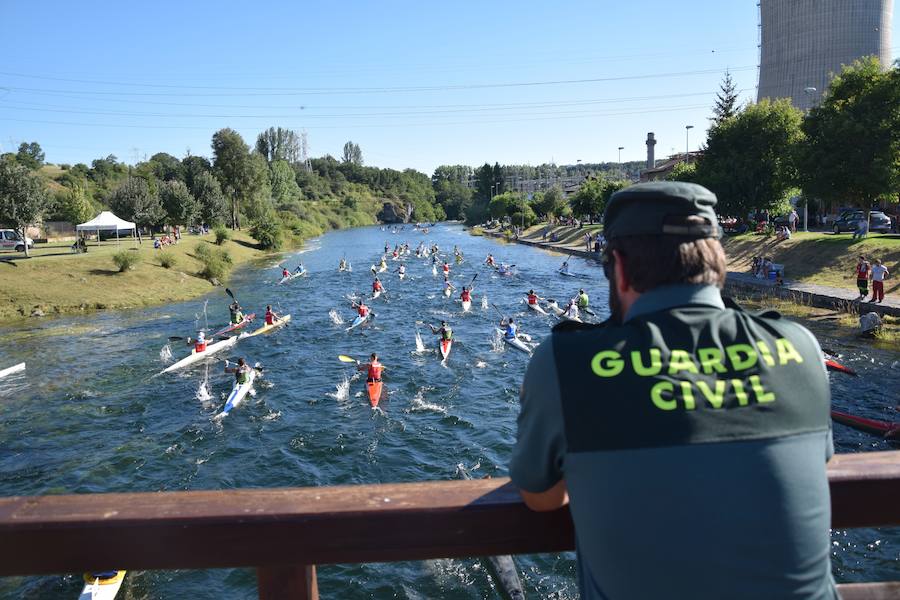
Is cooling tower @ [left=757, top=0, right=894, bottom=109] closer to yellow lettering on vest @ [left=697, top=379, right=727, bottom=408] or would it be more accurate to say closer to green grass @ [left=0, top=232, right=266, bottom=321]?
green grass @ [left=0, top=232, right=266, bottom=321]

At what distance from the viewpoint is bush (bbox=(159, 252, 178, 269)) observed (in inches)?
1855

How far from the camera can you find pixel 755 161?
149 feet

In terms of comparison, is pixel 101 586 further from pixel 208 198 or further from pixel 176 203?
pixel 208 198

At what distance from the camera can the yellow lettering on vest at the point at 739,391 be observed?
172 centimetres

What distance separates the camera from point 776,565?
1.66 meters

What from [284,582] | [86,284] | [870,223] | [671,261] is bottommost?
[86,284]

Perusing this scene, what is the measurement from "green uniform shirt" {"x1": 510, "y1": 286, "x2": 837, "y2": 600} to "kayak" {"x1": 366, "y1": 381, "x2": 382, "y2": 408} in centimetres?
1861

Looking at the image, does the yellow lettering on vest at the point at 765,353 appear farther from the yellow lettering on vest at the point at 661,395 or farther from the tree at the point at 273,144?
the tree at the point at 273,144

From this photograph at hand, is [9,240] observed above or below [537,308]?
above

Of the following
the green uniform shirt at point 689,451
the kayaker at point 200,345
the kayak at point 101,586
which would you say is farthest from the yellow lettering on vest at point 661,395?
the kayaker at point 200,345

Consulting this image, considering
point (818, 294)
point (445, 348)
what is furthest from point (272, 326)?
point (818, 294)

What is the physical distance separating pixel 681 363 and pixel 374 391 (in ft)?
62.5

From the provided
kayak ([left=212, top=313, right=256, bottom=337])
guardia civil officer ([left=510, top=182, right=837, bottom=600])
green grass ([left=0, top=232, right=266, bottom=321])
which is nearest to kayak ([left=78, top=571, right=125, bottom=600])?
guardia civil officer ([left=510, top=182, right=837, bottom=600])

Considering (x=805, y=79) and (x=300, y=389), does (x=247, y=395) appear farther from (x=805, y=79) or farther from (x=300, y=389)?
(x=805, y=79)
